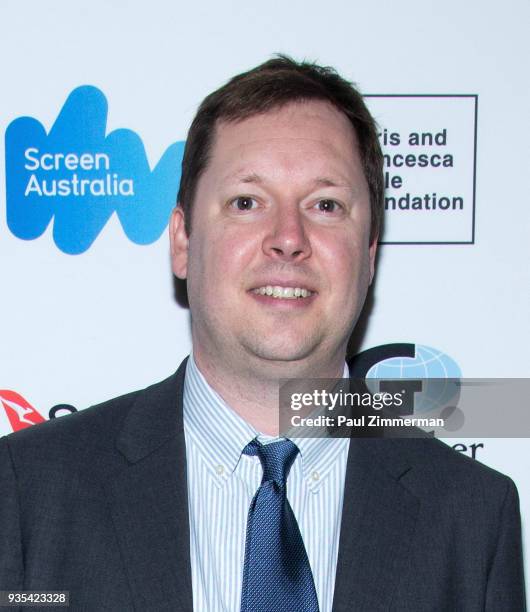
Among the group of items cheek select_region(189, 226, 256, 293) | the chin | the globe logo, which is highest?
cheek select_region(189, 226, 256, 293)

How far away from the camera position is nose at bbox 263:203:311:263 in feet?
4.62

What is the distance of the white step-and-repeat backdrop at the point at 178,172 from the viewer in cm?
182

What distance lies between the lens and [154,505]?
4.48 ft

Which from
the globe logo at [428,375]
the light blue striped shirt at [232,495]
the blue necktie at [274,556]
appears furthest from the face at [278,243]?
the globe logo at [428,375]

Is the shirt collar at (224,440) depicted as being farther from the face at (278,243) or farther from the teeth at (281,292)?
the teeth at (281,292)

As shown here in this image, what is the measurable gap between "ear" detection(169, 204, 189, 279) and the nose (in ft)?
0.81

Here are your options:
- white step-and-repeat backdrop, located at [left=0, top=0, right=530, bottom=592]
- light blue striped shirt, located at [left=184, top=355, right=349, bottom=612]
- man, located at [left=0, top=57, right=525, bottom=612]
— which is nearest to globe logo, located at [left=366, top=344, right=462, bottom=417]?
white step-and-repeat backdrop, located at [left=0, top=0, right=530, bottom=592]

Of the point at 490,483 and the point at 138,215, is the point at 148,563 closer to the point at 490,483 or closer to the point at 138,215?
the point at 490,483

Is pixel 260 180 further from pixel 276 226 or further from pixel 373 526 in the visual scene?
pixel 373 526

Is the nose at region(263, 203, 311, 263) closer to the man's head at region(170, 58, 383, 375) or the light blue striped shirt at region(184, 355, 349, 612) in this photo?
the man's head at region(170, 58, 383, 375)

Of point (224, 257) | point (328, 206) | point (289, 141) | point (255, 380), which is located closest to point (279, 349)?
point (255, 380)

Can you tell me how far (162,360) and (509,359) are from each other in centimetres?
85

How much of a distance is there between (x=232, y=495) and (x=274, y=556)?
14cm

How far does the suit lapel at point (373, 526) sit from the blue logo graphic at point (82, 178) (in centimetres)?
75
